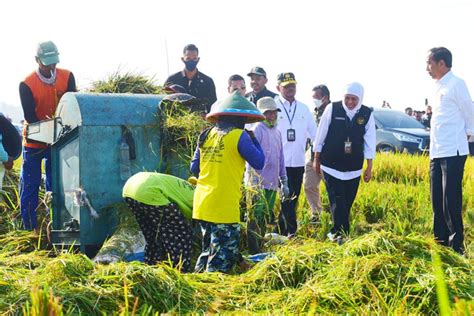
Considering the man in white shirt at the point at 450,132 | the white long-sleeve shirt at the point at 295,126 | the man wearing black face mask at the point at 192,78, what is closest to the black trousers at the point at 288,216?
the white long-sleeve shirt at the point at 295,126

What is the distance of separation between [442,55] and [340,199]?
5.74 feet

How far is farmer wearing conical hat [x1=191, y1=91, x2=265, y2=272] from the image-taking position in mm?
5551

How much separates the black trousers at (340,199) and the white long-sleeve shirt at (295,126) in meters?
0.82

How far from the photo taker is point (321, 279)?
4.63 m

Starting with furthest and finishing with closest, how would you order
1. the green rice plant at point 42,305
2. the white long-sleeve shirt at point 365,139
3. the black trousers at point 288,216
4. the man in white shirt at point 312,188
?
the man in white shirt at point 312,188 → the black trousers at point 288,216 → the white long-sleeve shirt at point 365,139 → the green rice plant at point 42,305

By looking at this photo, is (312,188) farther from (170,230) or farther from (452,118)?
(170,230)

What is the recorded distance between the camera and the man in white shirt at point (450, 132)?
665 centimetres

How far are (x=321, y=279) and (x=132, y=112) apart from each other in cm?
298

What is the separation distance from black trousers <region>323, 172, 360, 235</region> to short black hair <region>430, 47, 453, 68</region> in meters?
1.47

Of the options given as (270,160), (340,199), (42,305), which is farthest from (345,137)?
(42,305)

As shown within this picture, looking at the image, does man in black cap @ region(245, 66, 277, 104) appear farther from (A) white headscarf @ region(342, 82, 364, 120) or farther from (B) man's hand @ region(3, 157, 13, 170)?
(B) man's hand @ region(3, 157, 13, 170)

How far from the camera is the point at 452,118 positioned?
669cm

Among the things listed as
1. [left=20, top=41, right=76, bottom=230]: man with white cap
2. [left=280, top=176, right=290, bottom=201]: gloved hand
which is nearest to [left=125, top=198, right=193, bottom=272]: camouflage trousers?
[left=280, top=176, right=290, bottom=201]: gloved hand

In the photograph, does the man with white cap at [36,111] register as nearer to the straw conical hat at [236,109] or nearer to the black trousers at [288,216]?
the straw conical hat at [236,109]
